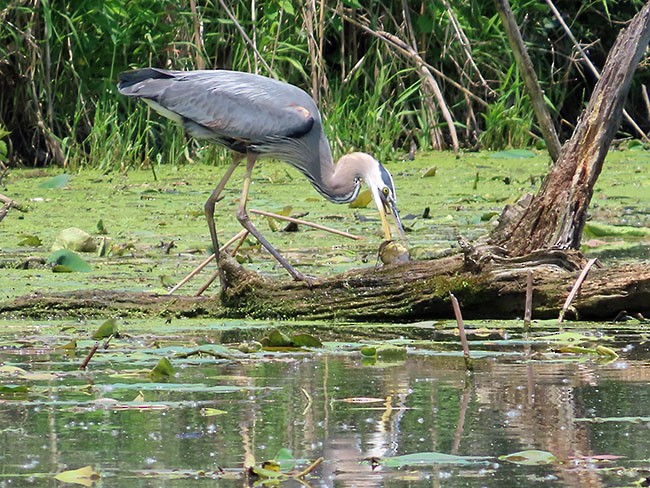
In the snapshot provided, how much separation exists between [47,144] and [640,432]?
318 inches

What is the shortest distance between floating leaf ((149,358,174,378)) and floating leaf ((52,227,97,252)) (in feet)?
10.4

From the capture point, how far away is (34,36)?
417 inches

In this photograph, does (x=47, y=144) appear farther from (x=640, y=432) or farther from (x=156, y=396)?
(x=640, y=432)

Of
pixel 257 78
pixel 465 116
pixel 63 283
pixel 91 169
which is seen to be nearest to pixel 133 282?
pixel 63 283

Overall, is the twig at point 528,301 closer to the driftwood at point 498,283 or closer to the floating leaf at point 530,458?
the driftwood at point 498,283

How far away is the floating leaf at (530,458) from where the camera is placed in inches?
122

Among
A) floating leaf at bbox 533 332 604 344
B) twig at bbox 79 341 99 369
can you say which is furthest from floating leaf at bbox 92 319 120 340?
floating leaf at bbox 533 332 604 344

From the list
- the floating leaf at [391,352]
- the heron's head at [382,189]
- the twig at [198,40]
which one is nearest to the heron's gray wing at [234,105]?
the heron's head at [382,189]

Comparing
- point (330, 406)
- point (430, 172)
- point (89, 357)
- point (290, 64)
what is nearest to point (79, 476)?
point (330, 406)

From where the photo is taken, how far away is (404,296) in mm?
5312

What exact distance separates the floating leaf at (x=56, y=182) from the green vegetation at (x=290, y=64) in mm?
787

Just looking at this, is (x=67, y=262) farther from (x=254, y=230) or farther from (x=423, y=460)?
(x=423, y=460)

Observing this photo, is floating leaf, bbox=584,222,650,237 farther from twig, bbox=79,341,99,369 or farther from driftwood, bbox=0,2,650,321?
twig, bbox=79,341,99,369

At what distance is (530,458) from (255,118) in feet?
13.9
